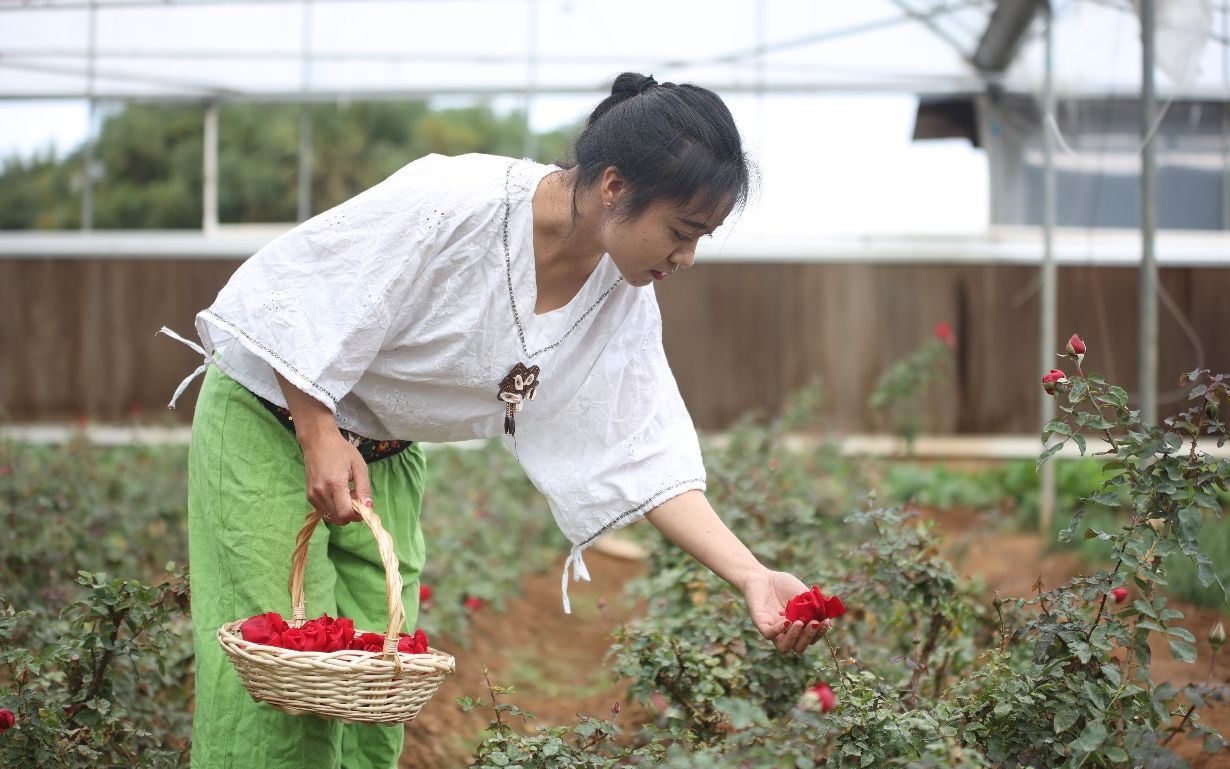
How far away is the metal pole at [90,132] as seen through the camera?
891 centimetres

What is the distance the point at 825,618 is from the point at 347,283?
91cm

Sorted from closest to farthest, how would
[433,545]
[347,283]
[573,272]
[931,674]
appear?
1. [347,283]
2. [573,272]
3. [931,674]
4. [433,545]

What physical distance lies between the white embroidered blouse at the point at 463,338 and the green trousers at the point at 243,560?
8 cm

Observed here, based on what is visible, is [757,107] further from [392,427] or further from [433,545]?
[392,427]

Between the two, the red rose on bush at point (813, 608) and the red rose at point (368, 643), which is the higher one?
the red rose on bush at point (813, 608)

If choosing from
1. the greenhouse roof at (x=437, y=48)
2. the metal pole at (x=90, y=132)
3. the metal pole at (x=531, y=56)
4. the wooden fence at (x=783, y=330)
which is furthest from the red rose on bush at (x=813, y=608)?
the metal pole at (x=90, y=132)

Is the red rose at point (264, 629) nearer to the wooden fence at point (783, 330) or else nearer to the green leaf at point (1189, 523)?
the green leaf at point (1189, 523)

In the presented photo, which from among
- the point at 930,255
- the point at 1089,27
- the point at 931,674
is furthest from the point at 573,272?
the point at 930,255

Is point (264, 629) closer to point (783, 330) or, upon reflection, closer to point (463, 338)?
point (463, 338)

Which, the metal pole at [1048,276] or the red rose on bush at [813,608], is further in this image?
the metal pole at [1048,276]

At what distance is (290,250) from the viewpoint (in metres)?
2.04

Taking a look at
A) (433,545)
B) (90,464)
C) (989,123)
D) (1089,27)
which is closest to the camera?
(433,545)

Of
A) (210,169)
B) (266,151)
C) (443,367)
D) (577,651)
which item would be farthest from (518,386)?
(266,151)

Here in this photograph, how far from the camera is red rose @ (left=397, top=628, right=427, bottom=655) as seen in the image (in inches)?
73.8
